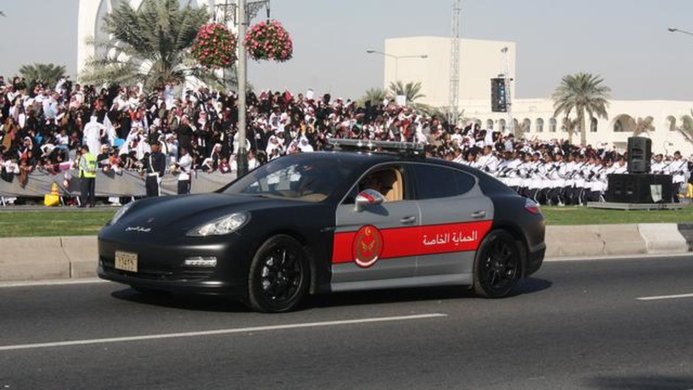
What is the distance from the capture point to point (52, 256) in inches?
502

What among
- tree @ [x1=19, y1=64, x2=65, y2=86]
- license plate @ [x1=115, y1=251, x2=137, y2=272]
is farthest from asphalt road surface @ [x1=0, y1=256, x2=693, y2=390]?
tree @ [x1=19, y1=64, x2=65, y2=86]

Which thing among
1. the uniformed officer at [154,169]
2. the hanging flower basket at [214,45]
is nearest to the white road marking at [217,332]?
the hanging flower basket at [214,45]

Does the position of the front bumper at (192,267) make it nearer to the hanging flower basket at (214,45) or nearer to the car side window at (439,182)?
the car side window at (439,182)

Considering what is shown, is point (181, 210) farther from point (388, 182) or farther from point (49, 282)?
point (49, 282)

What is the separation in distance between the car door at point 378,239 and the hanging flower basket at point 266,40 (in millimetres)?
11960

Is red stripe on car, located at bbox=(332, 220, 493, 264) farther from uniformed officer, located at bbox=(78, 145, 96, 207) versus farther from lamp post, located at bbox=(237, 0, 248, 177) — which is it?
uniformed officer, located at bbox=(78, 145, 96, 207)

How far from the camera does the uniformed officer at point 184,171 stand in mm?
25234

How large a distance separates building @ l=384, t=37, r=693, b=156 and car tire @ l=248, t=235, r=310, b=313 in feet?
223

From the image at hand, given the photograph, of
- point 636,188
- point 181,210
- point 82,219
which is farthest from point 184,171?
point 181,210

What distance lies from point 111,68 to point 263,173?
111 ft

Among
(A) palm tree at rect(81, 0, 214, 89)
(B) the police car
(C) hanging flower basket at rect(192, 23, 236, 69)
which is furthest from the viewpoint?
(A) palm tree at rect(81, 0, 214, 89)

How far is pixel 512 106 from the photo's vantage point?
114 metres

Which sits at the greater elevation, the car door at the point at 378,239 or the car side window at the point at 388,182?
the car side window at the point at 388,182

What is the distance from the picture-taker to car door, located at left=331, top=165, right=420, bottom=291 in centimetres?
1055
